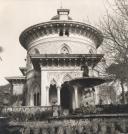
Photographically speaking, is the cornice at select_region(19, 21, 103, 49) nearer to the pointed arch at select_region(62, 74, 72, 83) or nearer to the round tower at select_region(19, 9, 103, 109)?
the round tower at select_region(19, 9, 103, 109)

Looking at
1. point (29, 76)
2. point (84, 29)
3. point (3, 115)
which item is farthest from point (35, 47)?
point (3, 115)

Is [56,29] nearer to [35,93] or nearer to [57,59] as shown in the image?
[57,59]

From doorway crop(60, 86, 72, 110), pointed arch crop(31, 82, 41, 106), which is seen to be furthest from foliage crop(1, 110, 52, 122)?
doorway crop(60, 86, 72, 110)

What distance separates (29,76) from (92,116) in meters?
19.0

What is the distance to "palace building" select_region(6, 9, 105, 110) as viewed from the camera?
30.5 m

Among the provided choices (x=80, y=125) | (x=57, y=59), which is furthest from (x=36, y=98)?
(x=80, y=125)

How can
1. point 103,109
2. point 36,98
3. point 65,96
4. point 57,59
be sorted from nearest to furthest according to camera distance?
point 103,109 < point 57,59 < point 36,98 < point 65,96

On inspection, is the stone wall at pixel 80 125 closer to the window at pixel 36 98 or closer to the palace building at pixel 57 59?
the palace building at pixel 57 59

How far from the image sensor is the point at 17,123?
19719mm

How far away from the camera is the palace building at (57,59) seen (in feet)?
100

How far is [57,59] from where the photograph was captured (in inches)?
1200

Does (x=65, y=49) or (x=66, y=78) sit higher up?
(x=65, y=49)

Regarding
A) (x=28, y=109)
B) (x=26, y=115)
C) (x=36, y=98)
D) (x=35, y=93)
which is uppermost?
(x=35, y=93)

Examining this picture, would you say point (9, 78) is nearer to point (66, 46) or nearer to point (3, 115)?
point (66, 46)
